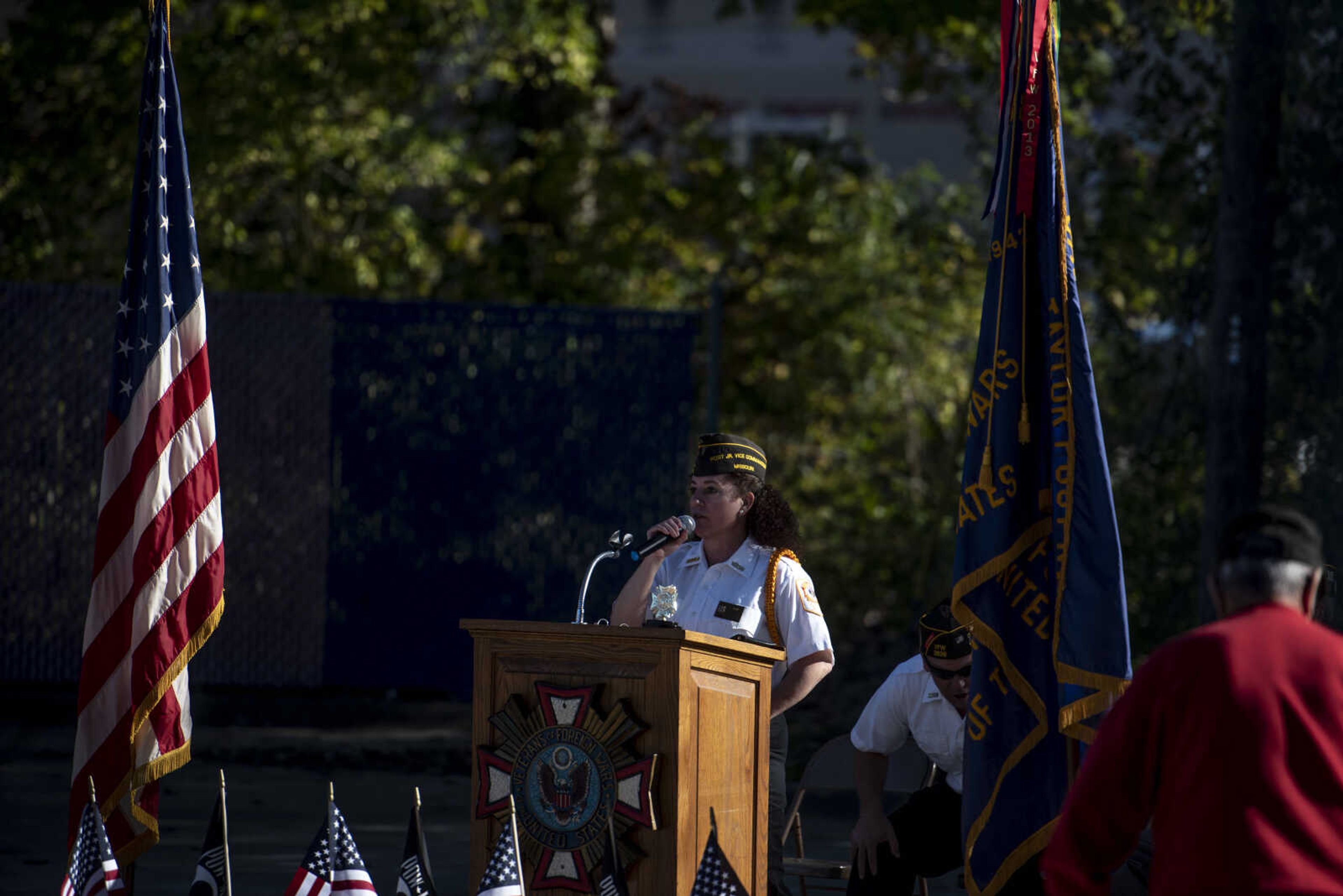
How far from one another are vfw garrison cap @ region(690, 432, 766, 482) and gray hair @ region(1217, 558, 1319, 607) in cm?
267

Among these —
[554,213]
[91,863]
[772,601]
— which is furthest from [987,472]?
[554,213]

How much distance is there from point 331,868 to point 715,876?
3.90ft

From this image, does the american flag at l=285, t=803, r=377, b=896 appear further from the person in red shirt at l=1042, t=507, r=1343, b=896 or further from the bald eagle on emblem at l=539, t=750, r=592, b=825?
the person in red shirt at l=1042, t=507, r=1343, b=896

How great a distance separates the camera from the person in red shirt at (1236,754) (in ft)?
10.9

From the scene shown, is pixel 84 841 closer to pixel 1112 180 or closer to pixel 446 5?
pixel 1112 180

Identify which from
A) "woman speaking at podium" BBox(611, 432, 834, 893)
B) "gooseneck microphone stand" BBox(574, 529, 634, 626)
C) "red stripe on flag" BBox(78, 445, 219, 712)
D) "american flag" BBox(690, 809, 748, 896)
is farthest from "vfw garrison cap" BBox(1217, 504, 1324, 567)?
"red stripe on flag" BBox(78, 445, 219, 712)

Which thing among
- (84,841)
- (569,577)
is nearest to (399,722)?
(569,577)

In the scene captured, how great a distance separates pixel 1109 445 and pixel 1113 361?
0.70 metres

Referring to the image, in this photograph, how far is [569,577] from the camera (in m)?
11.3

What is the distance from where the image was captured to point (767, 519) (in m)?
6.23

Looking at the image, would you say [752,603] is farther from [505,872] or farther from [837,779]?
[505,872]

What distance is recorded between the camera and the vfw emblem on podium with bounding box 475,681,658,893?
4.90 metres

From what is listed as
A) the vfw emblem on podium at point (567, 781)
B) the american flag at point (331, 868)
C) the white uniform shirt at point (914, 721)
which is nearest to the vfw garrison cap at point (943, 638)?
the white uniform shirt at point (914, 721)

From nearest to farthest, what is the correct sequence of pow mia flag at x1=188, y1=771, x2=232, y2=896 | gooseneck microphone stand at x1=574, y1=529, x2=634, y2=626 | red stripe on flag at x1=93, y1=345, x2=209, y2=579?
pow mia flag at x1=188, y1=771, x2=232, y2=896, gooseneck microphone stand at x1=574, y1=529, x2=634, y2=626, red stripe on flag at x1=93, y1=345, x2=209, y2=579
